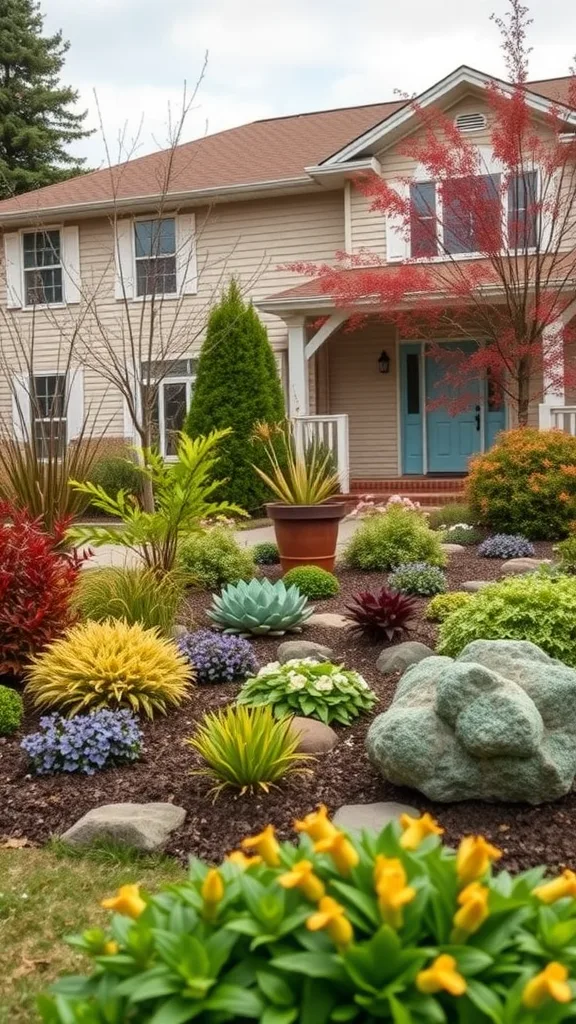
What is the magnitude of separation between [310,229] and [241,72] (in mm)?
3706

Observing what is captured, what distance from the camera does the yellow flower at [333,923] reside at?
4.98 feet

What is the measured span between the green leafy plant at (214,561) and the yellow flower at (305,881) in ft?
22.6

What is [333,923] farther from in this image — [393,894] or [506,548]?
[506,548]

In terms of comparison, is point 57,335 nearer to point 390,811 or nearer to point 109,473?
point 109,473

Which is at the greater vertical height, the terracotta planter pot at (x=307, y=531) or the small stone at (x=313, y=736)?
the terracotta planter pot at (x=307, y=531)

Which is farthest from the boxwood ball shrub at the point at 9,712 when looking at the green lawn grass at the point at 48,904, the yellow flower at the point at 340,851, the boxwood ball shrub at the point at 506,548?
the boxwood ball shrub at the point at 506,548

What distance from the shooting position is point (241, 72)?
555 inches

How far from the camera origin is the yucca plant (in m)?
4.02

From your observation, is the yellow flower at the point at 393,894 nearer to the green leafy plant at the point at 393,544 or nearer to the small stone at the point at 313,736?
the small stone at the point at 313,736

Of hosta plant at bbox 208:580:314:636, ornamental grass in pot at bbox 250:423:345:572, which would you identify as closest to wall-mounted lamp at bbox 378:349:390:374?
ornamental grass in pot at bbox 250:423:345:572

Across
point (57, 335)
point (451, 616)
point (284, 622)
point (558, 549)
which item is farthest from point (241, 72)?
point (451, 616)

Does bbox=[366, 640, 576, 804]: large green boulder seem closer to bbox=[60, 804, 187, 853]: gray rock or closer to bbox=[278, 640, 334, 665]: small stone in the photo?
bbox=[60, 804, 187, 853]: gray rock

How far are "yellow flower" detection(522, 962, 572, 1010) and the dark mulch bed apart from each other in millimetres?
2048

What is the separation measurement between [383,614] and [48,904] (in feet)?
11.0
